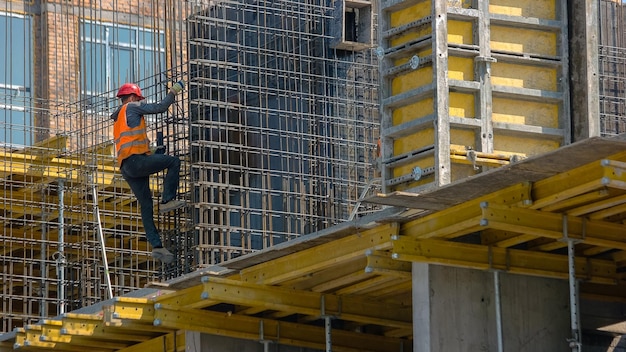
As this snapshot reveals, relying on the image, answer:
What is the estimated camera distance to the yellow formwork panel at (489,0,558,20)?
1830cm

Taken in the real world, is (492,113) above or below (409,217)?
above

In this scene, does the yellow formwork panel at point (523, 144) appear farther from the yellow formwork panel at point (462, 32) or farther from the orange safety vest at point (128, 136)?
the orange safety vest at point (128, 136)

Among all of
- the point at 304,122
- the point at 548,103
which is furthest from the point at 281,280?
the point at 304,122

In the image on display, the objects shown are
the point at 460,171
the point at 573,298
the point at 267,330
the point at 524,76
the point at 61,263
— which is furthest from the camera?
the point at 61,263

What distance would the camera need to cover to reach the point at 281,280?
63.8 feet

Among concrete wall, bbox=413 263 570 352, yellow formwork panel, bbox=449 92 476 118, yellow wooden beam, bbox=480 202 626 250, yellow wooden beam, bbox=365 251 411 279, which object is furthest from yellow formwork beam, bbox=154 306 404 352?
yellow wooden beam, bbox=480 202 626 250

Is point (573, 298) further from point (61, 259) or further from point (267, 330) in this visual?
point (61, 259)

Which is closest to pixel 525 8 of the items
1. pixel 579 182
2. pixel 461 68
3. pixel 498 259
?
pixel 461 68

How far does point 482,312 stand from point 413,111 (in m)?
2.35

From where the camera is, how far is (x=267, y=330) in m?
21.2

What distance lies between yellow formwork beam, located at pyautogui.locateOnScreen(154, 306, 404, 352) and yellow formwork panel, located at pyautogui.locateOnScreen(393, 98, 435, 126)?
3.98 meters

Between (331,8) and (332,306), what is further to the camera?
(331,8)

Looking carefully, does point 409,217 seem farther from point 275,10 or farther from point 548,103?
point 275,10

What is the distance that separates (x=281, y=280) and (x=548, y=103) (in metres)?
3.82
